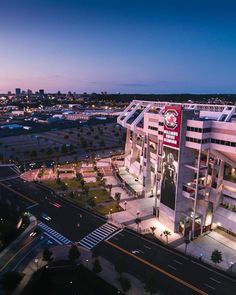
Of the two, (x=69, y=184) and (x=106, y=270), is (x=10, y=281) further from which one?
(x=69, y=184)

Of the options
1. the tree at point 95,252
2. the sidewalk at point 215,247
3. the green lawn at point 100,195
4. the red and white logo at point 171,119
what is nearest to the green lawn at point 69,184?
the green lawn at point 100,195

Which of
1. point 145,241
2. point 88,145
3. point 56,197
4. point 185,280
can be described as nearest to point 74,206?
point 56,197

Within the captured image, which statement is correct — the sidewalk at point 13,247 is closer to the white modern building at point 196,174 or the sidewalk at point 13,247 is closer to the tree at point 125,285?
the tree at point 125,285

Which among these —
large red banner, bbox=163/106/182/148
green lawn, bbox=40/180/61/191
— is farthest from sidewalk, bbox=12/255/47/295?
green lawn, bbox=40/180/61/191

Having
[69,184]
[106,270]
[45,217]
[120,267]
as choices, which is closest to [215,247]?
[120,267]

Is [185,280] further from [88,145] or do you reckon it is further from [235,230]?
[88,145]

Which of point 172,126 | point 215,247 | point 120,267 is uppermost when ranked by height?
point 172,126

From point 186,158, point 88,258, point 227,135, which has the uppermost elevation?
point 227,135
